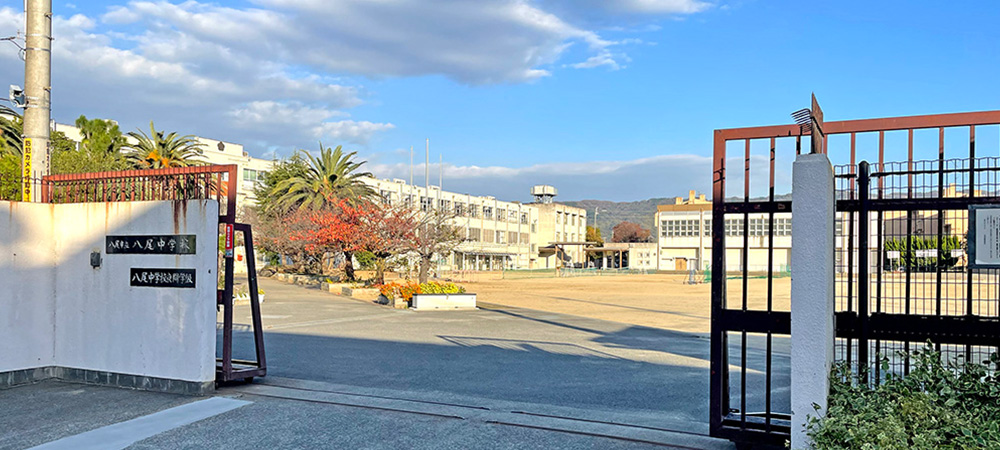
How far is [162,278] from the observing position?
9.07 m

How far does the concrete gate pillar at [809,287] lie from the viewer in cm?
535

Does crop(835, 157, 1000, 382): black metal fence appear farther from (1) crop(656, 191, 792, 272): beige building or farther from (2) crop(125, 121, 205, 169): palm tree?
(1) crop(656, 191, 792, 272): beige building

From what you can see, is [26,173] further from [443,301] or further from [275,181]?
[275,181]

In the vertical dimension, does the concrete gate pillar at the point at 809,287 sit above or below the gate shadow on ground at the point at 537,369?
above

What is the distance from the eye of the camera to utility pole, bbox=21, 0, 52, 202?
10578 millimetres

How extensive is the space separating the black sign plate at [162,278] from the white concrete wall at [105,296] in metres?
0.07

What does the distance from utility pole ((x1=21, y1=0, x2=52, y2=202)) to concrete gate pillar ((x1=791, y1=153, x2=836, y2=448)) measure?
10.2m

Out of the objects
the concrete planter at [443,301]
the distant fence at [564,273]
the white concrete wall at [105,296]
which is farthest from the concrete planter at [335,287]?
the distant fence at [564,273]

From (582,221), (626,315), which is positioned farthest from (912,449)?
(582,221)

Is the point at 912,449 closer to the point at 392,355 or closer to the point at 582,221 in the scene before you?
the point at 392,355

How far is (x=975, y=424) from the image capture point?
4816 millimetres

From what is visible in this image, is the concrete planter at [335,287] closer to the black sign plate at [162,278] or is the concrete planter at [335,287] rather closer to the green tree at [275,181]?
the green tree at [275,181]

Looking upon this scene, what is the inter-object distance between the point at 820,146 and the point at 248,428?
19.6 ft

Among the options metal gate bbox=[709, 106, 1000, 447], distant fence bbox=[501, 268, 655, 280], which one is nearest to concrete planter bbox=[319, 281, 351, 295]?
metal gate bbox=[709, 106, 1000, 447]
